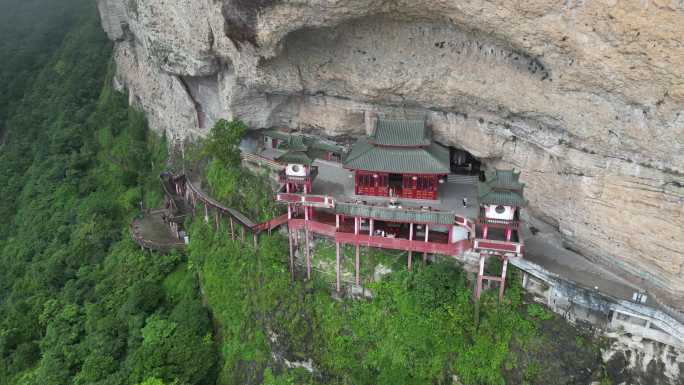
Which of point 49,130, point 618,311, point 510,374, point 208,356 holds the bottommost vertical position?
point 208,356

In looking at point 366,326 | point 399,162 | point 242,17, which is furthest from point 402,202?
point 242,17

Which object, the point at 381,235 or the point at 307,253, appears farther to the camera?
the point at 307,253

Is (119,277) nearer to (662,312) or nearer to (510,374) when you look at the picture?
(510,374)

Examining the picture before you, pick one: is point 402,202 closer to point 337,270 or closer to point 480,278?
point 337,270

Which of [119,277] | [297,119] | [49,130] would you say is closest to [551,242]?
[297,119]

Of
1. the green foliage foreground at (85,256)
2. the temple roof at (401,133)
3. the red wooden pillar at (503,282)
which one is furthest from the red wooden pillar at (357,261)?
the green foliage foreground at (85,256)

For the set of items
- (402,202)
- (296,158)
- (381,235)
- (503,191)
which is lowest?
(381,235)

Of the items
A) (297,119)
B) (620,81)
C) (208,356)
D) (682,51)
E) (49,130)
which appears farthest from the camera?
(49,130)
